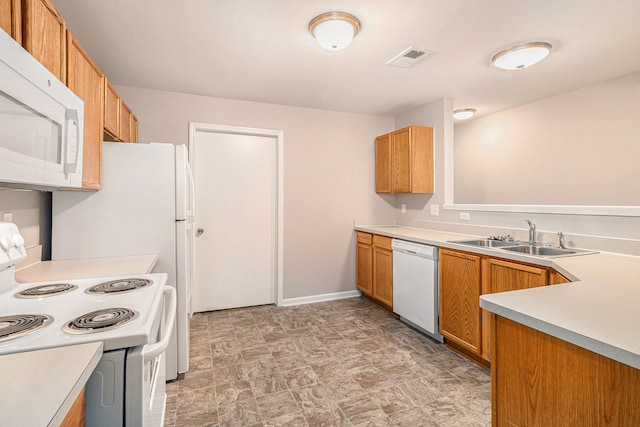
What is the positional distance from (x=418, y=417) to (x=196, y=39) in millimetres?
2796

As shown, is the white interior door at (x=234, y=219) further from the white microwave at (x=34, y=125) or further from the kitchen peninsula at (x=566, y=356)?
the kitchen peninsula at (x=566, y=356)

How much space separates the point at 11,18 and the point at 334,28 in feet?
4.96

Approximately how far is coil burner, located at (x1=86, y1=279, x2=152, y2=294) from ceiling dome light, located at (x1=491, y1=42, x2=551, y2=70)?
2.79 meters

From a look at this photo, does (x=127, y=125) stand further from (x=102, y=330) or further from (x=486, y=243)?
(x=486, y=243)

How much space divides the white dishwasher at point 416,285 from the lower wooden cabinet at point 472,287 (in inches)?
3.1

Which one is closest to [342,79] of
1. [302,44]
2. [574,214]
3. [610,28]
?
[302,44]

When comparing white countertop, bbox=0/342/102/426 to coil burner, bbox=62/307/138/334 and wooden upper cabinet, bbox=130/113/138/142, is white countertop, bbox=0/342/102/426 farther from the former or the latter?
wooden upper cabinet, bbox=130/113/138/142

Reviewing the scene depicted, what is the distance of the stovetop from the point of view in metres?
0.87

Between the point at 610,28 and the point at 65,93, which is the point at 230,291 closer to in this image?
the point at 65,93

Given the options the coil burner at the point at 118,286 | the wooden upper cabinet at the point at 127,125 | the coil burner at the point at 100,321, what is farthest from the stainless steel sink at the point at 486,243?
the wooden upper cabinet at the point at 127,125

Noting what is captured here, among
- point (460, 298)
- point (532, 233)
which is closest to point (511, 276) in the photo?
point (460, 298)

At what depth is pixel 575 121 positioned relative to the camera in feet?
11.1

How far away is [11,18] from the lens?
3.70ft

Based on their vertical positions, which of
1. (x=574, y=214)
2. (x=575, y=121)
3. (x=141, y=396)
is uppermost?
(x=575, y=121)
